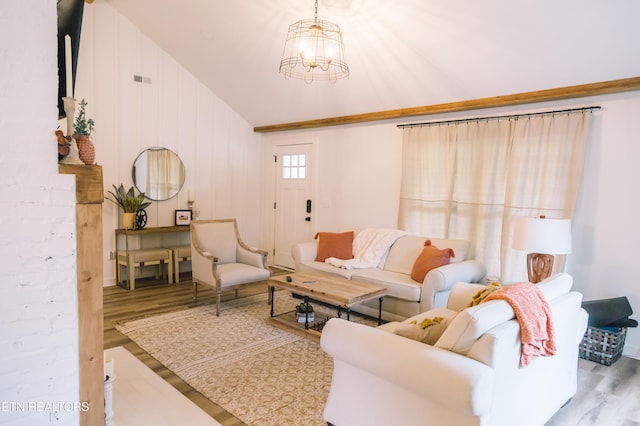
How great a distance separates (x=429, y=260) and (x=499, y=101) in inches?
69.9

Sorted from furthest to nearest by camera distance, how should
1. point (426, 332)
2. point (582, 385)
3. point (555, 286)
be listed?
point (582, 385)
point (555, 286)
point (426, 332)

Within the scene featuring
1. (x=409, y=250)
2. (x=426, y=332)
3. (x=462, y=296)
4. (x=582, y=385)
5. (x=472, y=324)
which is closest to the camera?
(x=472, y=324)

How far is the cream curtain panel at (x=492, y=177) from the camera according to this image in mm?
3719

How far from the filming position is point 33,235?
5.53ft

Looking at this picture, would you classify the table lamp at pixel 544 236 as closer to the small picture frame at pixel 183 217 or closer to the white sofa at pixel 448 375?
the white sofa at pixel 448 375

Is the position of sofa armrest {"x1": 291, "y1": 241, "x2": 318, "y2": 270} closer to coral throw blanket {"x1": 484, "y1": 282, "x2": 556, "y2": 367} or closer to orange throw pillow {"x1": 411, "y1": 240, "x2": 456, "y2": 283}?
orange throw pillow {"x1": 411, "y1": 240, "x2": 456, "y2": 283}

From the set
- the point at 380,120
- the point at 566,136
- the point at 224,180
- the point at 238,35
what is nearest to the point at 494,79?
the point at 566,136

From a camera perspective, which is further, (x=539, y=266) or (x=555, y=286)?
(x=539, y=266)

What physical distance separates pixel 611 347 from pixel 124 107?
6133 mm

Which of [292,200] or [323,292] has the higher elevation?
[292,200]

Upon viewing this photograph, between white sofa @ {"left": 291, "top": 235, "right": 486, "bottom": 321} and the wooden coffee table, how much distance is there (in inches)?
7.4

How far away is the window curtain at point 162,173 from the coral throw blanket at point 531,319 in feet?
16.5

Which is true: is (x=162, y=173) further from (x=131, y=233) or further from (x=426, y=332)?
(x=426, y=332)

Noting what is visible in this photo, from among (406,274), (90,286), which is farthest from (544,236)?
(90,286)
